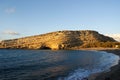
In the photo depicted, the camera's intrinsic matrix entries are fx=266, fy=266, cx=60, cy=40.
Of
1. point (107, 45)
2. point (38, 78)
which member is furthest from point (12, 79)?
point (107, 45)

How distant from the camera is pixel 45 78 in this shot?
1394 inches

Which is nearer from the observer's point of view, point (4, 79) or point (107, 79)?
point (107, 79)

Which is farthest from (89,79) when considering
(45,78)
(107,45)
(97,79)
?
(107,45)

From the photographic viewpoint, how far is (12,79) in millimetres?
34938

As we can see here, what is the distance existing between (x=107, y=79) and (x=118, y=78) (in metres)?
1.52

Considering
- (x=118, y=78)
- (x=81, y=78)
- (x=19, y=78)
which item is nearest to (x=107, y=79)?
(x=118, y=78)

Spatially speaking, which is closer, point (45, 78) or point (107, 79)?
point (107, 79)

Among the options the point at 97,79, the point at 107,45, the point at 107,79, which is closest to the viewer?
the point at 107,79

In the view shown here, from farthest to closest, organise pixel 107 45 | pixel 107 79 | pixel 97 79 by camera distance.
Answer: pixel 107 45
pixel 97 79
pixel 107 79

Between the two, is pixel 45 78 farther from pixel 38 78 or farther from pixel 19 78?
pixel 19 78

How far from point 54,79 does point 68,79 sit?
1.84 metres

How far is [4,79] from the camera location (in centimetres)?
3469

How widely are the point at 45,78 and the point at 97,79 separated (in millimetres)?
6910

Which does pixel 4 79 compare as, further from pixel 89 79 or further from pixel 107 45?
pixel 107 45
